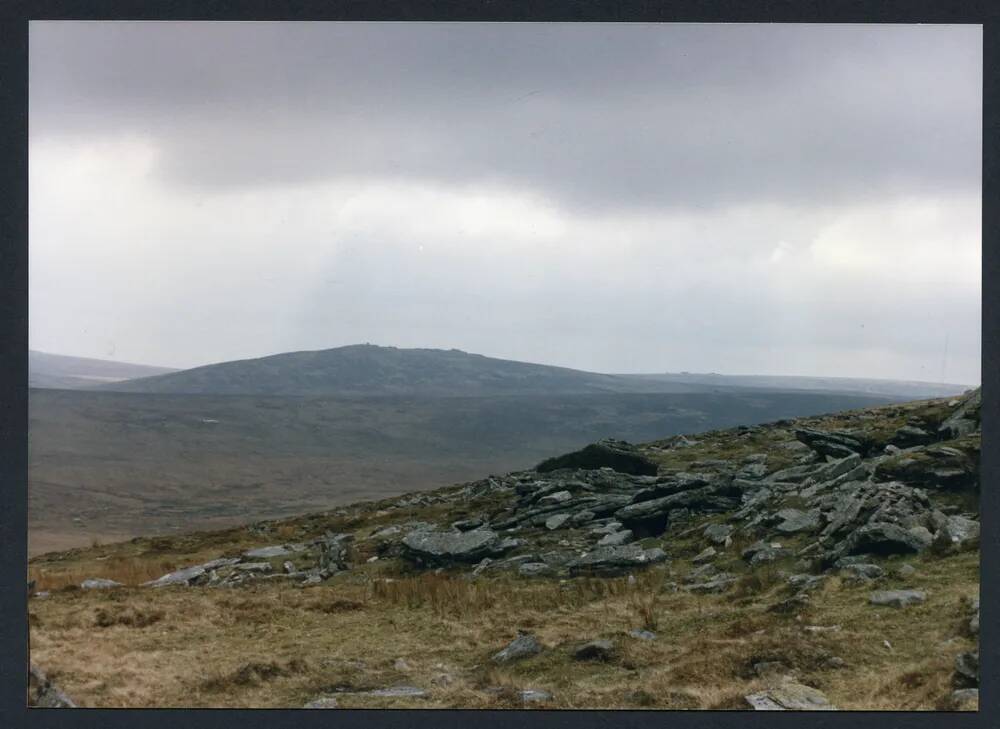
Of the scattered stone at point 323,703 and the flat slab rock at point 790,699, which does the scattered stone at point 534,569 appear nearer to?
the scattered stone at point 323,703

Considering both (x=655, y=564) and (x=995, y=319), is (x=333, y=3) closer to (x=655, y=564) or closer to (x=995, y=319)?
(x=995, y=319)

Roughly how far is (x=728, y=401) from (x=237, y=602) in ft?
119

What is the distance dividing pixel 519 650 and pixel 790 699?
4.10 meters

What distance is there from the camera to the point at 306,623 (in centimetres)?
1517

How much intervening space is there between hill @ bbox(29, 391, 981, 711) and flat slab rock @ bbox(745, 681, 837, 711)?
0.10 ft

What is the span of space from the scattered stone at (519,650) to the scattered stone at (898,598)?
555 cm

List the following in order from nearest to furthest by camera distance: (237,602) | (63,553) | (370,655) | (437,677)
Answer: (437,677) < (370,655) < (237,602) < (63,553)

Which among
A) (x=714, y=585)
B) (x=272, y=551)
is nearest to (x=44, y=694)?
(x=714, y=585)

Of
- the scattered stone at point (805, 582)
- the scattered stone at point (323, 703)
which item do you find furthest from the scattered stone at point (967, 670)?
the scattered stone at point (323, 703)

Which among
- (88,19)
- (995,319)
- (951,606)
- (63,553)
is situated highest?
(88,19)

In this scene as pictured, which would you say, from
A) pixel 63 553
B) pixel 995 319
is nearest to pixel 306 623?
pixel 995 319

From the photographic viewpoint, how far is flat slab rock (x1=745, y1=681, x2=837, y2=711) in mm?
10773

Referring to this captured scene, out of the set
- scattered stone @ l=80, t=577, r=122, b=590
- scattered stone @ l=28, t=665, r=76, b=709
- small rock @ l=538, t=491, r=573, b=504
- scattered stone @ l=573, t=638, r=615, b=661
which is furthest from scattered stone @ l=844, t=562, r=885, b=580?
scattered stone @ l=80, t=577, r=122, b=590

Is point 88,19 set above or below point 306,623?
above
